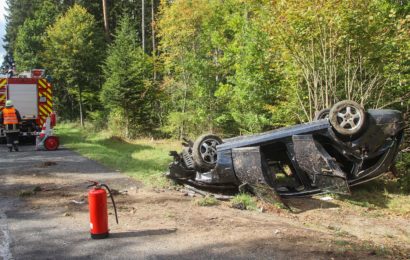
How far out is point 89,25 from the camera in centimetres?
3241

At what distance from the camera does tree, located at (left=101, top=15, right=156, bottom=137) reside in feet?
76.7

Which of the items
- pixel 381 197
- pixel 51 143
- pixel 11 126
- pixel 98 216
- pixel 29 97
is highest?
pixel 29 97

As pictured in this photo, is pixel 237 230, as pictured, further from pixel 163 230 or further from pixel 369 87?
pixel 369 87

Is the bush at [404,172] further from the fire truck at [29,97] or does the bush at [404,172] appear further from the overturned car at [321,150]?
the fire truck at [29,97]

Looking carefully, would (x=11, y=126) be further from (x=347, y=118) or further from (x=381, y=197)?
(x=381, y=197)

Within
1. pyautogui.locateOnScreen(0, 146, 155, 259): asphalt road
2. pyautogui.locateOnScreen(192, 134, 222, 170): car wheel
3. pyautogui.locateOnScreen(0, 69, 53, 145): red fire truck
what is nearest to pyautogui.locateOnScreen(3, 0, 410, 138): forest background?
pyautogui.locateOnScreen(192, 134, 222, 170): car wheel

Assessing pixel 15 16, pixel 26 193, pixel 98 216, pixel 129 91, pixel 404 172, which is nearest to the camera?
pixel 98 216

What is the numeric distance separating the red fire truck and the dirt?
986 cm

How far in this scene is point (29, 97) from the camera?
18375mm

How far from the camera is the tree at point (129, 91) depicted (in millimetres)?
23375

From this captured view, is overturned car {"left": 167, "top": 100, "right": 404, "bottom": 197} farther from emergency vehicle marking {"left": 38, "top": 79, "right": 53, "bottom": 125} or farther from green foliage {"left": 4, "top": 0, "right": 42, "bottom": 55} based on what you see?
green foliage {"left": 4, "top": 0, "right": 42, "bottom": 55}

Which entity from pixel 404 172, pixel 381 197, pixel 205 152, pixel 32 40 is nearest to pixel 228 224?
pixel 205 152

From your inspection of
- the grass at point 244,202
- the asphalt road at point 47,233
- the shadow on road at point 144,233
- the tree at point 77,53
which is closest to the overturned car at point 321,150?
the grass at point 244,202

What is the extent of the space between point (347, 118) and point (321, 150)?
81 centimetres
